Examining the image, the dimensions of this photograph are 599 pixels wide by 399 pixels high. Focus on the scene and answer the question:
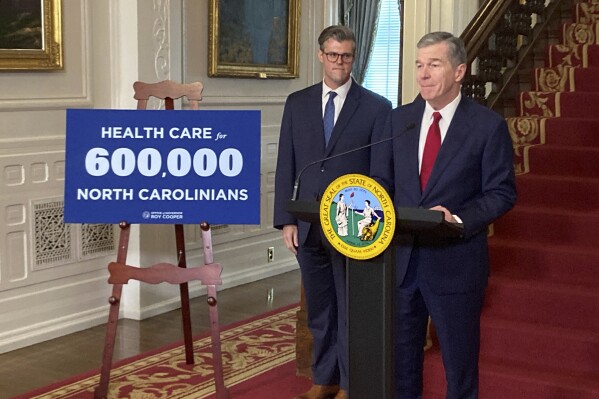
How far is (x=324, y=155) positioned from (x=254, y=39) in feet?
12.3

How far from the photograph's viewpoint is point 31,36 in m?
5.36

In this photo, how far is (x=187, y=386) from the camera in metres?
4.59

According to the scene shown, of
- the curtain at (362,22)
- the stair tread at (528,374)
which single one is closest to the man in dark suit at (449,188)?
the stair tread at (528,374)

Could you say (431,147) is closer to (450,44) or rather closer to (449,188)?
(449,188)

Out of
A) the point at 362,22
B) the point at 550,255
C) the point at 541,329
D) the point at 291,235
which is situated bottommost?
the point at 541,329

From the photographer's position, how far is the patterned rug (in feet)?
14.7

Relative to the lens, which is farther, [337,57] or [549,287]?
[549,287]

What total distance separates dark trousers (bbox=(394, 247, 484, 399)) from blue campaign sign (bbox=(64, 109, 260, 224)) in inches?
44.5

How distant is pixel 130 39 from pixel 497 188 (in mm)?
3714

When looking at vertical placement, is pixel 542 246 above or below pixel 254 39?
below

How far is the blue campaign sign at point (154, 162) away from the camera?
4.01 m

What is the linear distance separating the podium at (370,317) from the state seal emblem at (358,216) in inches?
2.6

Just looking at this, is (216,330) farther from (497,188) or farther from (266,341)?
(497,188)

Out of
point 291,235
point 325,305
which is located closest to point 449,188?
point 291,235
